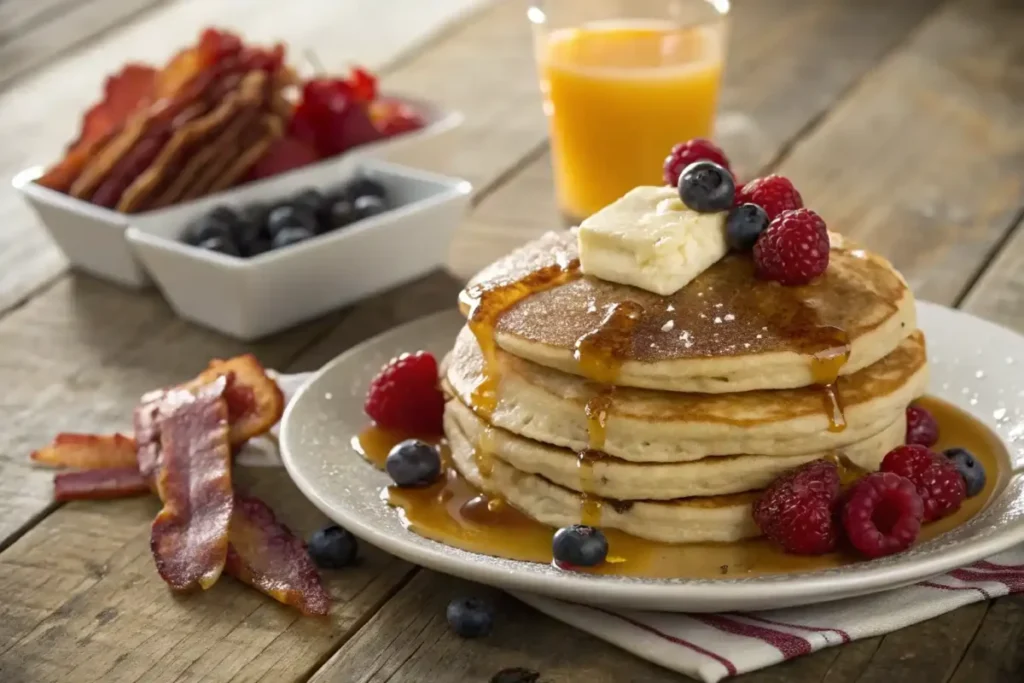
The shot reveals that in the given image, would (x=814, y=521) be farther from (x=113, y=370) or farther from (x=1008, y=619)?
(x=113, y=370)

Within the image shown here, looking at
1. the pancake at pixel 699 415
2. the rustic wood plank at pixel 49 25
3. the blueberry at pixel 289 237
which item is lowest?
the rustic wood plank at pixel 49 25

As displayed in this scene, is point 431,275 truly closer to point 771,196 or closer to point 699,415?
point 771,196

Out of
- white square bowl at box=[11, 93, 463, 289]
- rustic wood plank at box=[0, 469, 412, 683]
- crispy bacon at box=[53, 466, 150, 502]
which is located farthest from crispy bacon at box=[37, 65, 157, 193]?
rustic wood plank at box=[0, 469, 412, 683]

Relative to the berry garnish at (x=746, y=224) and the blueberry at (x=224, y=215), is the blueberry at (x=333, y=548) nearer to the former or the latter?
the berry garnish at (x=746, y=224)

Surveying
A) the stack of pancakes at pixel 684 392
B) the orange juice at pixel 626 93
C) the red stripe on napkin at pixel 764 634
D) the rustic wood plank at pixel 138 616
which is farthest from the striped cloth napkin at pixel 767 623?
the orange juice at pixel 626 93

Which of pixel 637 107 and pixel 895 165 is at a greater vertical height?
pixel 637 107

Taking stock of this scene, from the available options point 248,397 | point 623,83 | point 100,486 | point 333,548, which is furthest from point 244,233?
point 333,548

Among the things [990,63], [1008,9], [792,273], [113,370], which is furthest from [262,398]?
[1008,9]

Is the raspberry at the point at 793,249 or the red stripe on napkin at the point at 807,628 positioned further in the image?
the raspberry at the point at 793,249
